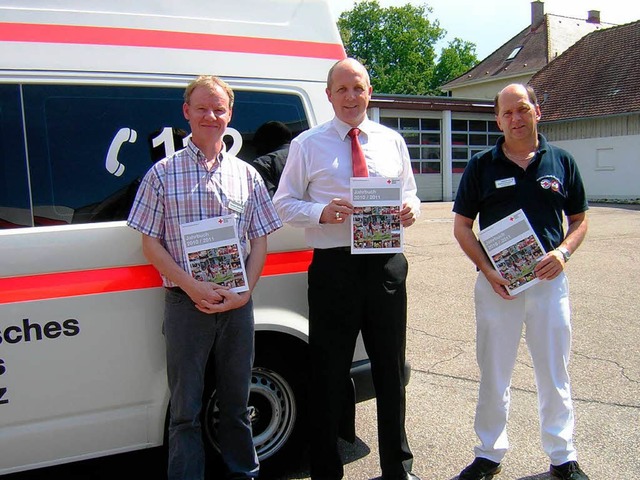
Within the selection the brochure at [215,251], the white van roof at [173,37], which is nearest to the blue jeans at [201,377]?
the brochure at [215,251]

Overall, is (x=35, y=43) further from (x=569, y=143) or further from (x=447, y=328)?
(x=569, y=143)

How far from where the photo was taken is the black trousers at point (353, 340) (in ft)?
9.17

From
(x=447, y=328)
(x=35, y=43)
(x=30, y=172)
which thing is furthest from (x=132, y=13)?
(x=447, y=328)

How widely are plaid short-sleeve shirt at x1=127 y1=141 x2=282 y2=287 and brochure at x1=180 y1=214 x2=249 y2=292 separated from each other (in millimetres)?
62

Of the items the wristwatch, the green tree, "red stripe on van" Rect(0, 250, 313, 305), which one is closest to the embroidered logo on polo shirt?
the wristwatch

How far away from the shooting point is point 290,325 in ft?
9.89

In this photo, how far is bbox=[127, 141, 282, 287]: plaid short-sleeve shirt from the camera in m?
2.50

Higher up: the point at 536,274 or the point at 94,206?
the point at 94,206

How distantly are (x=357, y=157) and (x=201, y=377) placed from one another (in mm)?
1240

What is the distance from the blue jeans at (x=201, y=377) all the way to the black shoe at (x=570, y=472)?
1575 mm

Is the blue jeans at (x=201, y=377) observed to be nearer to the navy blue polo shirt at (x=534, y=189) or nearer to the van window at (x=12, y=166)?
the van window at (x=12, y=166)

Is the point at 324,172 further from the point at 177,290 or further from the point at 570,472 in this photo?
the point at 570,472

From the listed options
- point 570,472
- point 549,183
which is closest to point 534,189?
point 549,183

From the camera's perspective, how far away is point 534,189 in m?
2.94
